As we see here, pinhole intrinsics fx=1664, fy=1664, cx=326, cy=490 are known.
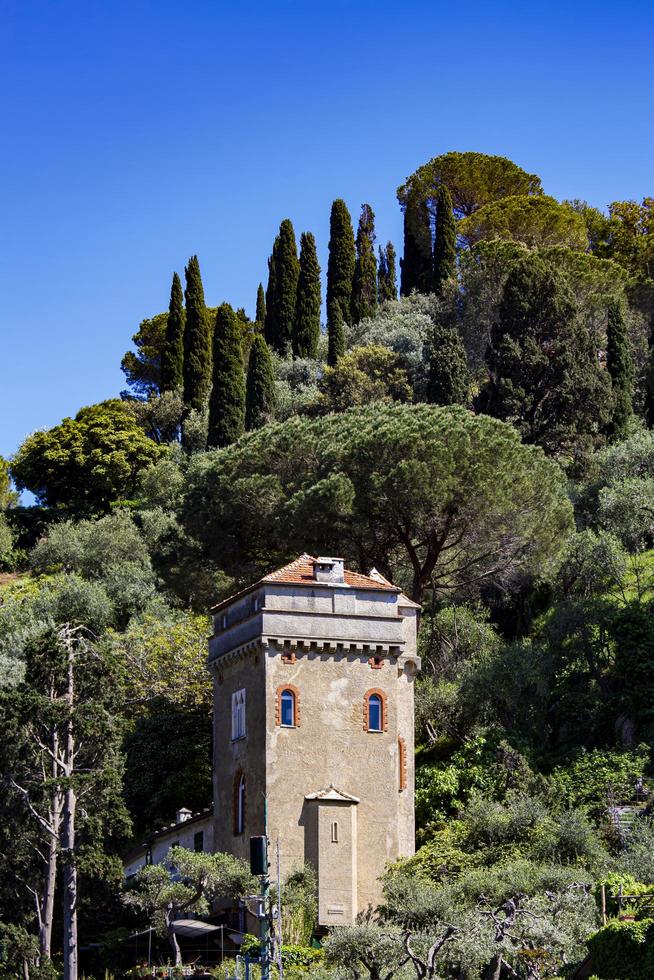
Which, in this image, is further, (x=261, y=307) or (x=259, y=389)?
(x=261, y=307)

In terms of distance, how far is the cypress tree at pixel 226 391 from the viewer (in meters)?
87.4

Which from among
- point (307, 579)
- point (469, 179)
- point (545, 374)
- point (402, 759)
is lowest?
point (402, 759)

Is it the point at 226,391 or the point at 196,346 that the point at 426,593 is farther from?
the point at 196,346

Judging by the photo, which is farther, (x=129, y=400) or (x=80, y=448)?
(x=129, y=400)

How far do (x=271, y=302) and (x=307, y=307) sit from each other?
5222 millimetres

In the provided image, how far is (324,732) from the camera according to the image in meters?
45.9

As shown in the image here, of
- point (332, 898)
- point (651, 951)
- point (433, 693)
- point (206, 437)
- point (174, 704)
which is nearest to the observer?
point (651, 951)

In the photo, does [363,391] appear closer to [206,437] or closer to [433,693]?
[206,437]

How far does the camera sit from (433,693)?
54.5 m

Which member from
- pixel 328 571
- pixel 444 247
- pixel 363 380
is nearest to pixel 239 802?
pixel 328 571

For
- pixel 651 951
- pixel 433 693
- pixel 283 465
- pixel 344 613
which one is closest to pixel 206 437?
pixel 283 465

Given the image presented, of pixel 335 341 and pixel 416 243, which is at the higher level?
pixel 416 243

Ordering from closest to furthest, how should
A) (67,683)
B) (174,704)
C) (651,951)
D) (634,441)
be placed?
(651,951)
(67,683)
(174,704)
(634,441)

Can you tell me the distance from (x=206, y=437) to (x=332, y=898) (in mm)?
49926
